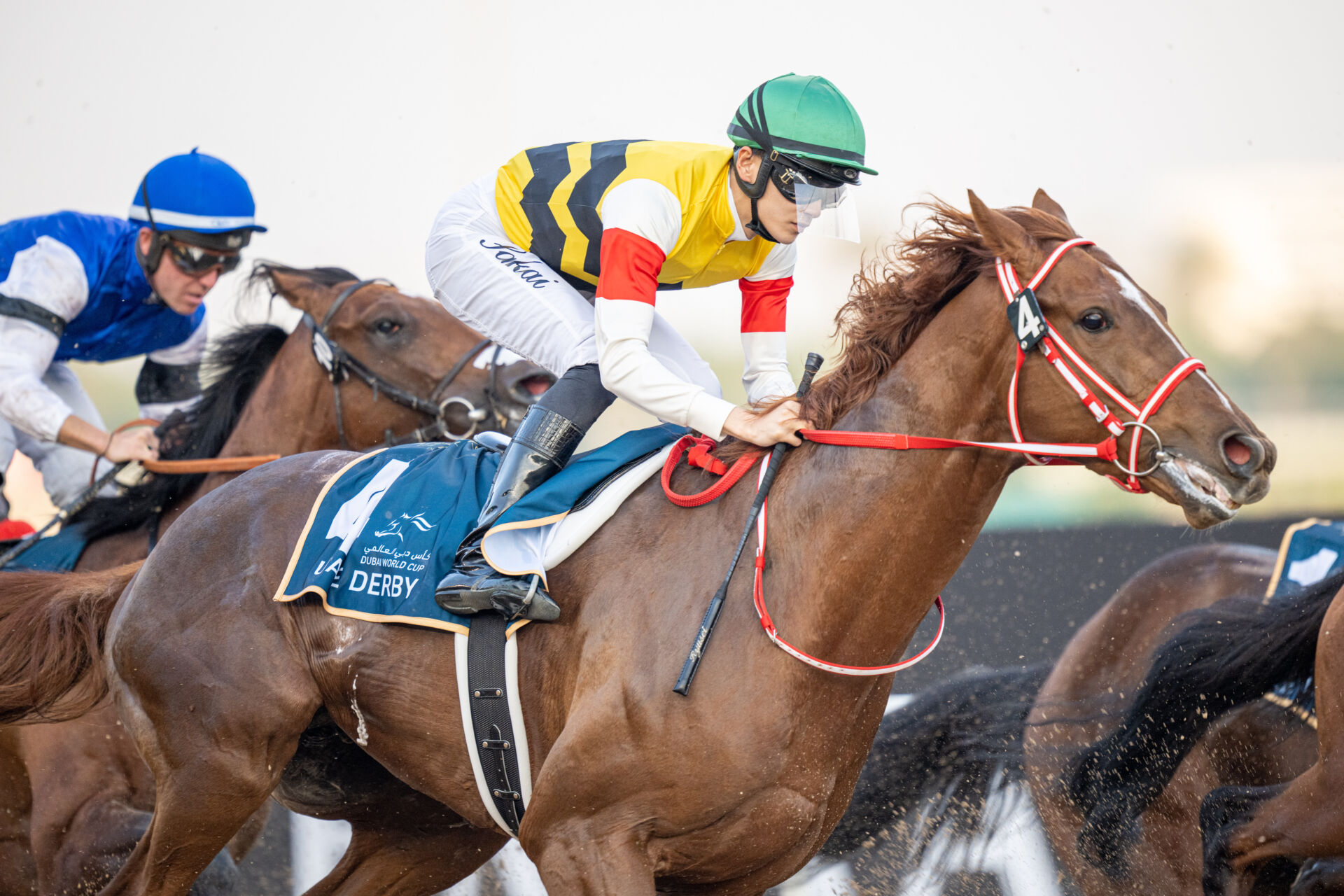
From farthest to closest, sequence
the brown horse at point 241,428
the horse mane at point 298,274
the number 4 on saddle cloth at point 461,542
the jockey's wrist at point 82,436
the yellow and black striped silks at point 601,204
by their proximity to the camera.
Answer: the horse mane at point 298,274 → the jockey's wrist at point 82,436 → the brown horse at point 241,428 → the yellow and black striped silks at point 601,204 → the number 4 on saddle cloth at point 461,542

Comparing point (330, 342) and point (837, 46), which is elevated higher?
point (837, 46)

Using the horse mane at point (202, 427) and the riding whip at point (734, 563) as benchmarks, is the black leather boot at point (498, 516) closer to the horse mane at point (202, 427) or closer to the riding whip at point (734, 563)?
the riding whip at point (734, 563)

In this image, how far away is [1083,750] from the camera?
3.29 m

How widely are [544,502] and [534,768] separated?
515 mm

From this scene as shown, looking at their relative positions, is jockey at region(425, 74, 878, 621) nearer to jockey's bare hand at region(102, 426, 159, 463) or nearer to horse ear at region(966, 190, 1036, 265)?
horse ear at region(966, 190, 1036, 265)

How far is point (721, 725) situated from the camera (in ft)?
6.73

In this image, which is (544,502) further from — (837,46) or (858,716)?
(837,46)

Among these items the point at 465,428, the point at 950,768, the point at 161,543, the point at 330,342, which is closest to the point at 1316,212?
the point at 950,768

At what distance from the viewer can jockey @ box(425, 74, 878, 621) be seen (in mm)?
2254

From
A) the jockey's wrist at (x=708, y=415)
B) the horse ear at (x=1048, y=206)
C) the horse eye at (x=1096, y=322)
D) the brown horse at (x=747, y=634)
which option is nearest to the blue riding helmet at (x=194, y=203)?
the brown horse at (x=747, y=634)

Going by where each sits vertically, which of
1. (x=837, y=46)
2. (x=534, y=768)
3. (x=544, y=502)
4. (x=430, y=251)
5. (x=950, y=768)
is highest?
(x=837, y=46)

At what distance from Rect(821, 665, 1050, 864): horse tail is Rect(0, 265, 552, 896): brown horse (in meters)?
1.56

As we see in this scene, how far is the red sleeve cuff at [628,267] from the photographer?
7.41ft

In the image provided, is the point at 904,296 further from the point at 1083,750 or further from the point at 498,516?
the point at 1083,750
